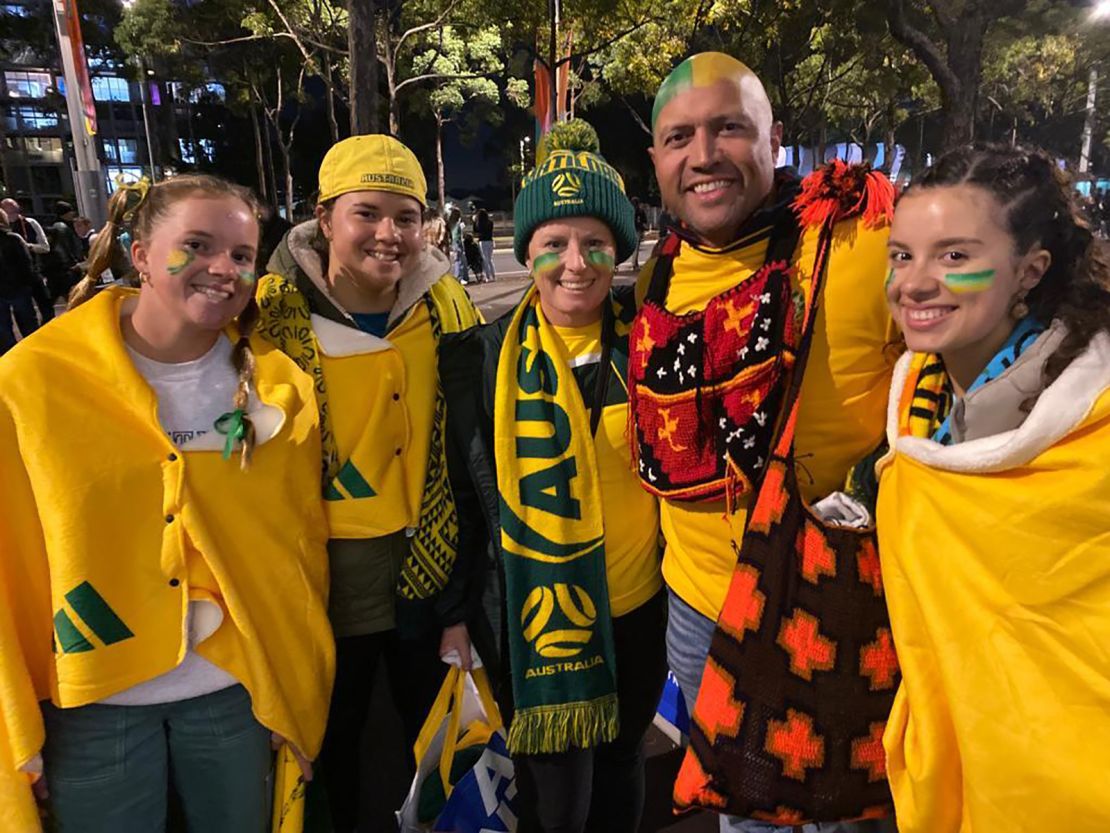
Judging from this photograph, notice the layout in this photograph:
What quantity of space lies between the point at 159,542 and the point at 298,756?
0.68m

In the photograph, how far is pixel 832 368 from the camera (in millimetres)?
1673

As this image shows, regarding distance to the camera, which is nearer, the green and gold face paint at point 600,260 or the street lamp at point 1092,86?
the green and gold face paint at point 600,260

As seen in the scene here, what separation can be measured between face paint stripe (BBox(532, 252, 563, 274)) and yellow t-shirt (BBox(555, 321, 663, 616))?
0.18 metres

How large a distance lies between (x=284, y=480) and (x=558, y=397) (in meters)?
0.74

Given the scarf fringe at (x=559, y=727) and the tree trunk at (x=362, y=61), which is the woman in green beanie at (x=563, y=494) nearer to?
the scarf fringe at (x=559, y=727)

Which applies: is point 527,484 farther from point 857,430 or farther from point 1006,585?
point 1006,585

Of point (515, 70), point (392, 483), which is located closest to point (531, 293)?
point (392, 483)

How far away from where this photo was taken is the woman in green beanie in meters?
1.98

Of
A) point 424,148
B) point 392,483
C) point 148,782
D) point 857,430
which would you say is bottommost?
point 148,782

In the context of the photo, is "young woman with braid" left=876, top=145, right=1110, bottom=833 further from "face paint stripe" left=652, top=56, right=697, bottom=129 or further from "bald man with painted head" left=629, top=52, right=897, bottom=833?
"face paint stripe" left=652, top=56, right=697, bottom=129

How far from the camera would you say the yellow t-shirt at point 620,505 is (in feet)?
6.63

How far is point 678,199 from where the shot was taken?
1837 mm

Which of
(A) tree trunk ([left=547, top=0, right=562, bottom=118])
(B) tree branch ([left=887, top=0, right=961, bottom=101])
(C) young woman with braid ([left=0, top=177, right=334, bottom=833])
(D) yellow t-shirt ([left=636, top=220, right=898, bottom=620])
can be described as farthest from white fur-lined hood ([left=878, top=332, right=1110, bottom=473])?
(A) tree trunk ([left=547, top=0, right=562, bottom=118])

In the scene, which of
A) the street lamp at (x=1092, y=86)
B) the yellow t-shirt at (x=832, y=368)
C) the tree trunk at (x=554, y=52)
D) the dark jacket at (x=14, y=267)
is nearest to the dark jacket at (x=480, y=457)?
the yellow t-shirt at (x=832, y=368)
